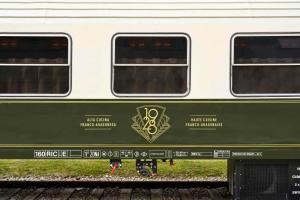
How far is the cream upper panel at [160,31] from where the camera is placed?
824cm

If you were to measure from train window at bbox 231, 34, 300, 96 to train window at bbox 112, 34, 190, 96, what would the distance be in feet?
2.56

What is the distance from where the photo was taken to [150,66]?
8266 mm

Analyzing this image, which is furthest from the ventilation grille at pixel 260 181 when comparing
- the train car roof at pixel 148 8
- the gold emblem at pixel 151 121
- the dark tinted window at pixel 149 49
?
the train car roof at pixel 148 8

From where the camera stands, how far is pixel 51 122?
27.0ft

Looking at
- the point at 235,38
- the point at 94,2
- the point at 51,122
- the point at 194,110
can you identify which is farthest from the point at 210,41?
the point at 51,122

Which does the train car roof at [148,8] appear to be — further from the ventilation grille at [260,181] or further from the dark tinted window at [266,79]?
the ventilation grille at [260,181]

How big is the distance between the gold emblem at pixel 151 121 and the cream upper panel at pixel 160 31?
0.48m

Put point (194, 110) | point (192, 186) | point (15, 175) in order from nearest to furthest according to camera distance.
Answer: point (194, 110)
point (192, 186)
point (15, 175)

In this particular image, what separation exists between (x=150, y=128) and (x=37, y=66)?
1.93 metres

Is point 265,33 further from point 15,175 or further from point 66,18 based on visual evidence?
point 15,175

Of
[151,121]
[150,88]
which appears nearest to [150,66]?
[150,88]

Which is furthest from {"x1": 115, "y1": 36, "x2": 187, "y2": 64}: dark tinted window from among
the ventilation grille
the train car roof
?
the ventilation grille

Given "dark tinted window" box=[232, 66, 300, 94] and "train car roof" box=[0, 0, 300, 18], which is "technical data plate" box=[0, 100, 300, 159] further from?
"train car roof" box=[0, 0, 300, 18]

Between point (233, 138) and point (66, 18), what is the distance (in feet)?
10.2
